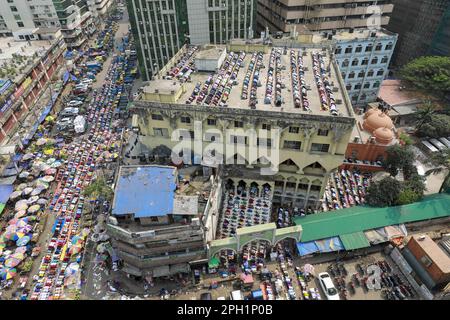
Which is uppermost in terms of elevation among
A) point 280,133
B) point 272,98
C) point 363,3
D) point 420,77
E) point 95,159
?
point 363,3

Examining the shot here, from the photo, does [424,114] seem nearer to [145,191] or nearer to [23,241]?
[145,191]

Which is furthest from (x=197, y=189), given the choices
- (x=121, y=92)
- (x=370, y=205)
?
(x=121, y=92)

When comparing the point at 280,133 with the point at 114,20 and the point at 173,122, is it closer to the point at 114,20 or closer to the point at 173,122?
the point at 173,122

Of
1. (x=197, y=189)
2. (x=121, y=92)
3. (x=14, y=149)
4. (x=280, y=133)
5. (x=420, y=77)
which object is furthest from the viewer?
(x=121, y=92)

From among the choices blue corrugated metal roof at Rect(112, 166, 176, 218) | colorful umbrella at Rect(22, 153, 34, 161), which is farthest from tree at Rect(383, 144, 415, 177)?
colorful umbrella at Rect(22, 153, 34, 161)

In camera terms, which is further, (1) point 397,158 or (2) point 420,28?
(2) point 420,28

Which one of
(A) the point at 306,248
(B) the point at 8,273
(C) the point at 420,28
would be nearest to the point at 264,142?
(A) the point at 306,248

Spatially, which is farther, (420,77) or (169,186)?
(420,77)
